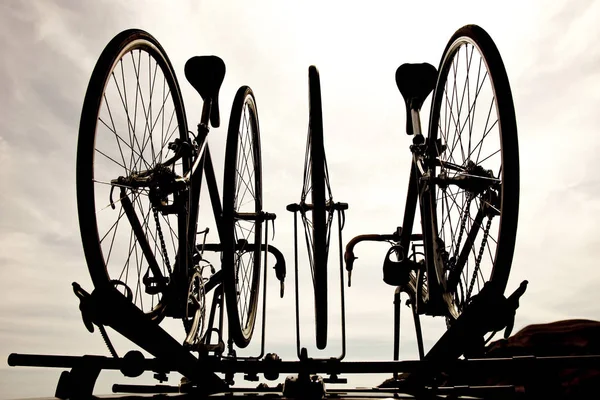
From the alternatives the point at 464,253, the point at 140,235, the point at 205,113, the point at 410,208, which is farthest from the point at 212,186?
the point at 464,253

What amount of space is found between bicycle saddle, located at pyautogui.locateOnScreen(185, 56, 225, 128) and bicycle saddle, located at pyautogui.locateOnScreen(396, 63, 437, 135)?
2.15 m

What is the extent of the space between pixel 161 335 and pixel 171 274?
1407mm

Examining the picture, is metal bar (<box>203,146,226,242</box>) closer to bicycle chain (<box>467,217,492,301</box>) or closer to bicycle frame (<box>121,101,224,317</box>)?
bicycle frame (<box>121,101,224,317</box>)

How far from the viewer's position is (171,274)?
452 cm

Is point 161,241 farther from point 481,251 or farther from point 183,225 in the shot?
point 481,251

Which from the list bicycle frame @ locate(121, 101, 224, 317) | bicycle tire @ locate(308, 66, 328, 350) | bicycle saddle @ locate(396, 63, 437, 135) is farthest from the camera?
bicycle saddle @ locate(396, 63, 437, 135)

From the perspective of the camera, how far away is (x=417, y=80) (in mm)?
6152

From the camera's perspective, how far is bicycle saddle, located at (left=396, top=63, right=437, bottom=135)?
614cm

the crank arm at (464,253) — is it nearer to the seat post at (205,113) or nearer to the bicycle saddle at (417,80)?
the bicycle saddle at (417,80)

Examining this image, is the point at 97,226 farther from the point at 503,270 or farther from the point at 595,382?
the point at 595,382

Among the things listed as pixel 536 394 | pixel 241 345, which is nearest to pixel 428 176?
pixel 241 345

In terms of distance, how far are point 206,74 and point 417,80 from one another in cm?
249

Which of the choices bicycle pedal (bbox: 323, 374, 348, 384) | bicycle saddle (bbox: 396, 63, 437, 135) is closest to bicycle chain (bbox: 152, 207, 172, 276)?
bicycle pedal (bbox: 323, 374, 348, 384)

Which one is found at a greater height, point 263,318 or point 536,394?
point 263,318
